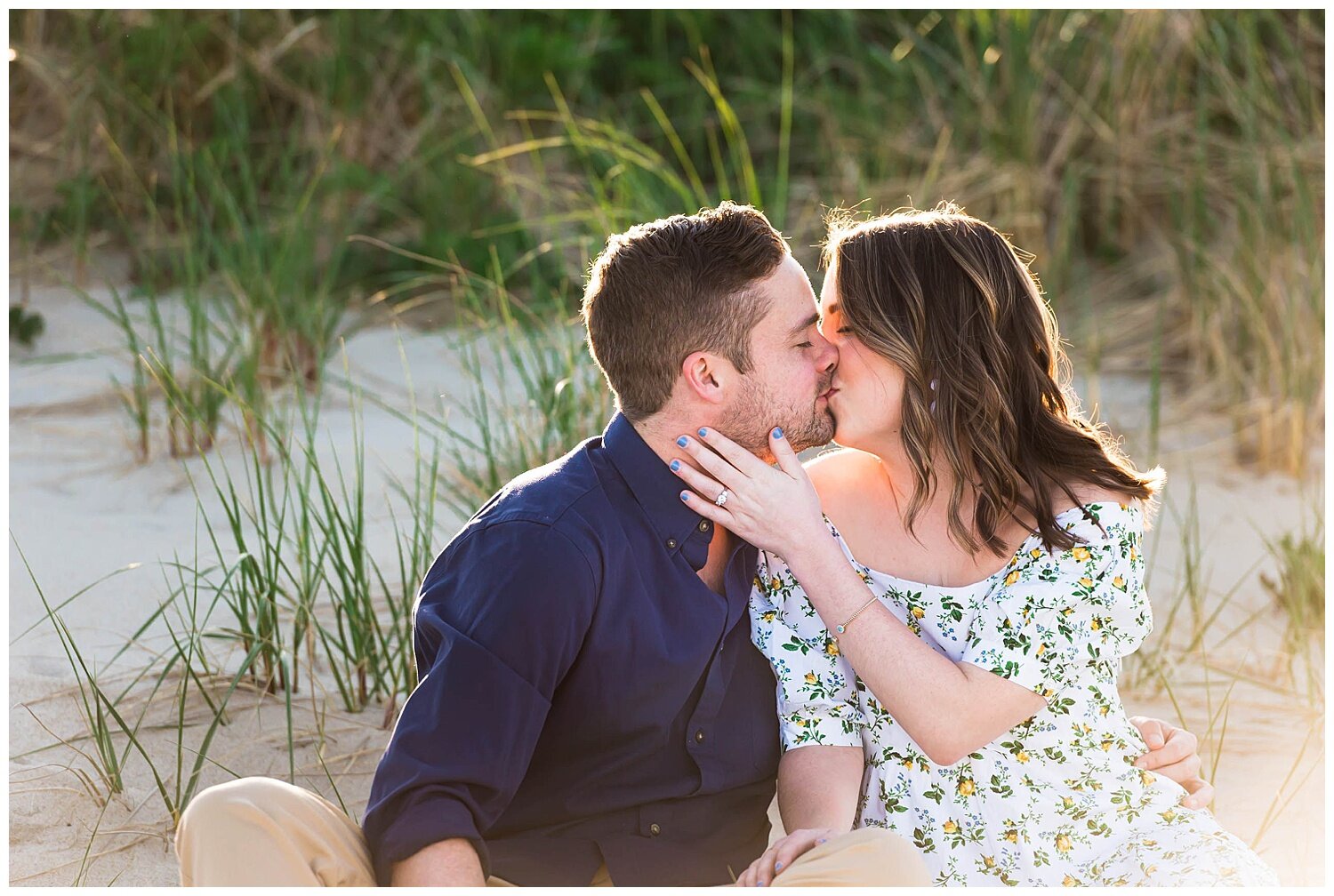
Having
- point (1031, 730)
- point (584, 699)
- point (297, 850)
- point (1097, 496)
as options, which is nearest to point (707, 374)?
point (584, 699)

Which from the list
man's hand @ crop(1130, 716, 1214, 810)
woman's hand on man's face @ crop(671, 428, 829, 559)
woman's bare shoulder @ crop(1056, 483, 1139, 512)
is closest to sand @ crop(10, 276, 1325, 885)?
man's hand @ crop(1130, 716, 1214, 810)

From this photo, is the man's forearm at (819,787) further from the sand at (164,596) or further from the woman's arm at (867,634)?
the sand at (164,596)

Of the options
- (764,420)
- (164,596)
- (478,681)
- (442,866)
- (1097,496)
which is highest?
(764,420)

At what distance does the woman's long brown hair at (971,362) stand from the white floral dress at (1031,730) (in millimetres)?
90

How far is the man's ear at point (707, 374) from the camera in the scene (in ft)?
7.43

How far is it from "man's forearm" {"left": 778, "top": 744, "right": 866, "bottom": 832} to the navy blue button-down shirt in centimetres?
6

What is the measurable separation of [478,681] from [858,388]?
2.77 ft

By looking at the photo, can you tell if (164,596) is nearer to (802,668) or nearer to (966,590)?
(802,668)

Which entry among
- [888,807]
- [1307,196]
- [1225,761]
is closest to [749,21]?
[1307,196]

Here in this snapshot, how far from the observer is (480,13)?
642 centimetres

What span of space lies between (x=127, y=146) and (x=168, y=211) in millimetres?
331

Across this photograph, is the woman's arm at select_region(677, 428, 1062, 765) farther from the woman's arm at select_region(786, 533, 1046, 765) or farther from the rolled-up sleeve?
the rolled-up sleeve

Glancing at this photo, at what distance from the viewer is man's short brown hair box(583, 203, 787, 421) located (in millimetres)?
2266

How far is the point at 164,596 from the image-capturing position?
11.6 ft
